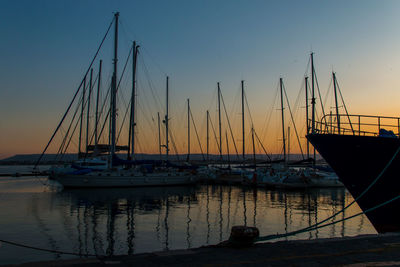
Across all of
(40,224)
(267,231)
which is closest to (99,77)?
(40,224)

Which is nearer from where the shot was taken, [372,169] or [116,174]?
[372,169]

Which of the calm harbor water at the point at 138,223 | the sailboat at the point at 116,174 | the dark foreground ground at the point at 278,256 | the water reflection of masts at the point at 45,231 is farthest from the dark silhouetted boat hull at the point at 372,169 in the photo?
the sailboat at the point at 116,174

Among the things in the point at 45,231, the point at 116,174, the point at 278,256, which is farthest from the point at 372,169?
the point at 116,174

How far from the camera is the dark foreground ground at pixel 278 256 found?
7.00 meters

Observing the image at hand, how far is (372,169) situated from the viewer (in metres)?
14.2

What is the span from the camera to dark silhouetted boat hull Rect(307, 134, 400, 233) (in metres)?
13.8

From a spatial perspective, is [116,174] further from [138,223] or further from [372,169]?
[372,169]

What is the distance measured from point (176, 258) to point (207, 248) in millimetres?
1177

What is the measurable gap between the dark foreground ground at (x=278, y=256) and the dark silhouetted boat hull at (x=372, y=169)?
5.66 m

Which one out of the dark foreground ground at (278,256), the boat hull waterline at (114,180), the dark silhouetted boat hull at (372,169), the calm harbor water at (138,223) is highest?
the dark silhouetted boat hull at (372,169)

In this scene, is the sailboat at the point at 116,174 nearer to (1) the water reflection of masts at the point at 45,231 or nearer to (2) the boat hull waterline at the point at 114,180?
(2) the boat hull waterline at the point at 114,180

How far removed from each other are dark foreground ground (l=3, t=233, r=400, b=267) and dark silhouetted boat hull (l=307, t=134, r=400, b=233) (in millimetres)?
5655

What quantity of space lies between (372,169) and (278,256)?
8783 mm

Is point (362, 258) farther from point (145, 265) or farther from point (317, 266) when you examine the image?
point (145, 265)
